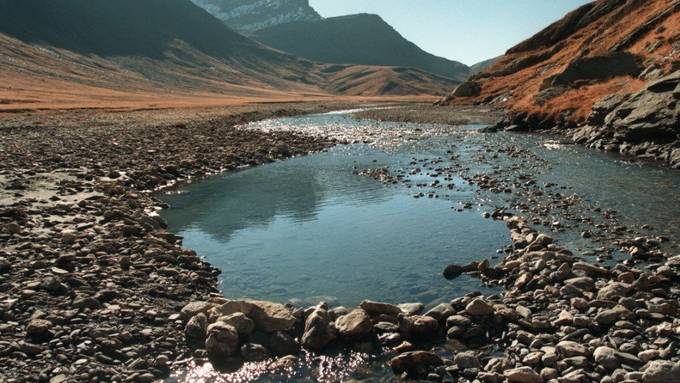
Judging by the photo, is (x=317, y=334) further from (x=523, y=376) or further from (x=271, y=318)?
(x=523, y=376)

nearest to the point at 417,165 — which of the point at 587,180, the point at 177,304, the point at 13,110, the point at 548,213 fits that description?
the point at 587,180

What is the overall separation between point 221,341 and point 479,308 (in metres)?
5.85

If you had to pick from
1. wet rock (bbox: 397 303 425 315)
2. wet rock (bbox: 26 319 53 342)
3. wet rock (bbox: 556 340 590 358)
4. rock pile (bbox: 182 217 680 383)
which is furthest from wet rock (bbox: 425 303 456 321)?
wet rock (bbox: 26 319 53 342)

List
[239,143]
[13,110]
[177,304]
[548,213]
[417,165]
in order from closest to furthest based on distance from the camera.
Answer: [177,304] < [548,213] < [417,165] < [239,143] < [13,110]

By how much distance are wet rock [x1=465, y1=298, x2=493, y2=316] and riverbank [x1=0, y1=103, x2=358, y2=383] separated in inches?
257

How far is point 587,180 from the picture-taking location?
29172 millimetres

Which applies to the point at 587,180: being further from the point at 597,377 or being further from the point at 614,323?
the point at 597,377

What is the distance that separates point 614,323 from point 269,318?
749cm

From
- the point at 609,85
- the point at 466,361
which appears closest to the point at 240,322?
the point at 466,361

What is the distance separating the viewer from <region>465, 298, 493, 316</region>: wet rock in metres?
12.3

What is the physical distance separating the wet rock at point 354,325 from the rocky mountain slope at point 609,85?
2776 centimetres

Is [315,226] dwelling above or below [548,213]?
below

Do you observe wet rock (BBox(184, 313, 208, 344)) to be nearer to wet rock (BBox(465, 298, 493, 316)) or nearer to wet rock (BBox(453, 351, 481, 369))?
wet rock (BBox(453, 351, 481, 369))

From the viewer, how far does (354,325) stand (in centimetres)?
1189
